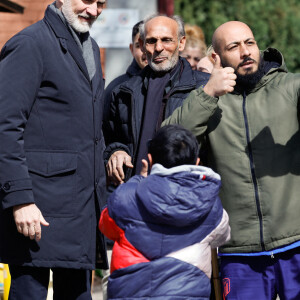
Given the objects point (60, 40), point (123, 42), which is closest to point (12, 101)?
point (60, 40)

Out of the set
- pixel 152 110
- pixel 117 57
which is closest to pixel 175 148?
Answer: pixel 152 110

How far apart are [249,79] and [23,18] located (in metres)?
5.00

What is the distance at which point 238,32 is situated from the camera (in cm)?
431

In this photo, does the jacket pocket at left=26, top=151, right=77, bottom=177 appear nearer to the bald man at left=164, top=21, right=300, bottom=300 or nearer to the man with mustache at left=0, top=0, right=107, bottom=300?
the man with mustache at left=0, top=0, right=107, bottom=300

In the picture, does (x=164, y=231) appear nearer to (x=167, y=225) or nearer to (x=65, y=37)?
(x=167, y=225)

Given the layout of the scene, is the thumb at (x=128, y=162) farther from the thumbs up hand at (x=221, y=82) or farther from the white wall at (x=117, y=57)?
the white wall at (x=117, y=57)

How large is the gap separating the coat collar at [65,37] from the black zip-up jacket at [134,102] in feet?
1.74

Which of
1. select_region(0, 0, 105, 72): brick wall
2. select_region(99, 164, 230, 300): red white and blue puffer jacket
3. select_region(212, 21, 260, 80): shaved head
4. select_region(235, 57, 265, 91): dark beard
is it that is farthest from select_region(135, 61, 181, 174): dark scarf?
select_region(0, 0, 105, 72): brick wall

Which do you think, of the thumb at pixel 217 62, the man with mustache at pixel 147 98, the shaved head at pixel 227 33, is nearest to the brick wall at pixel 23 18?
the man with mustache at pixel 147 98

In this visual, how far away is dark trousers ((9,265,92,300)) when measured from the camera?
152 inches

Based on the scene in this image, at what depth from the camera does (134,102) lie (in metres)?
4.54

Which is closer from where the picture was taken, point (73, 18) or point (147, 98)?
point (73, 18)

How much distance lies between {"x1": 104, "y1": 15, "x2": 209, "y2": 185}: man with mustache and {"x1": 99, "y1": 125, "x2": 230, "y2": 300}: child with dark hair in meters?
0.69

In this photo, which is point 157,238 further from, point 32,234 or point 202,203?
point 32,234
